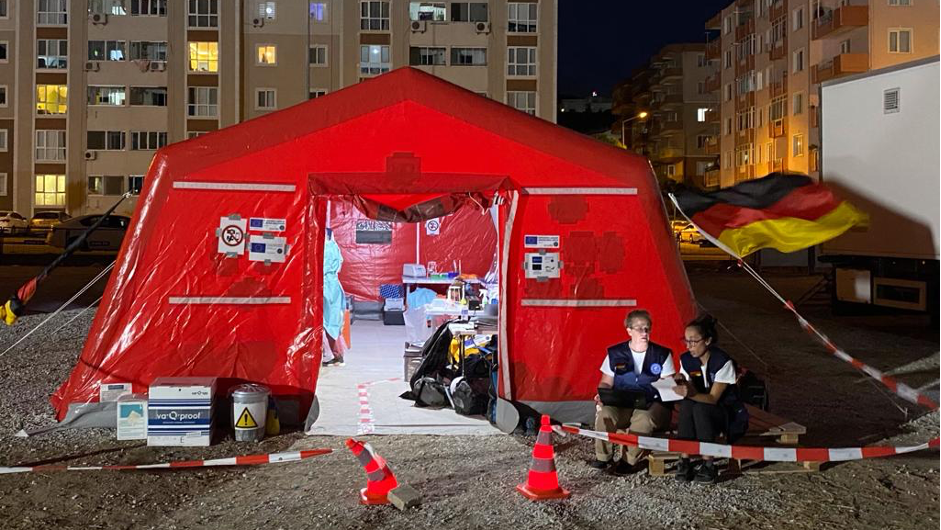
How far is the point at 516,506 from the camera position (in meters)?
5.75

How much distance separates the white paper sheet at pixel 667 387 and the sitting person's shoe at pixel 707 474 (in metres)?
0.52

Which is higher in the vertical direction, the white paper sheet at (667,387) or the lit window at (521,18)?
the lit window at (521,18)

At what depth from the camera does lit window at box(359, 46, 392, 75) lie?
44.9 meters

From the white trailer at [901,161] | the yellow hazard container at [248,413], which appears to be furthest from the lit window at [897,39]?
the white trailer at [901,161]

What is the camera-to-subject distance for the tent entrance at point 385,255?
26.3ft

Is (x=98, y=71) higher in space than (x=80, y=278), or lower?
higher

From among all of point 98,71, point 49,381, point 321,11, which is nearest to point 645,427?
point 49,381

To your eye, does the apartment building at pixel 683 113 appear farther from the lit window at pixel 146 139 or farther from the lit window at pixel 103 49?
the lit window at pixel 103 49

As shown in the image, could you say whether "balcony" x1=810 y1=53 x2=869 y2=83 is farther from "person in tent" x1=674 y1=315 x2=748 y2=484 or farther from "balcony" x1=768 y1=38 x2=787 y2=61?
"person in tent" x1=674 y1=315 x2=748 y2=484

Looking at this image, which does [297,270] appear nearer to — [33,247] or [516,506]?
[516,506]

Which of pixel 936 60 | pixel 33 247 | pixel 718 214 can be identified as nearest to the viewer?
pixel 936 60

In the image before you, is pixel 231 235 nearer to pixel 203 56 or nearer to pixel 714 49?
pixel 203 56

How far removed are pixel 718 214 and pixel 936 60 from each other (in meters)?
5.71

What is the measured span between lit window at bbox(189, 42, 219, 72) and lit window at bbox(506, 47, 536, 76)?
610 inches
